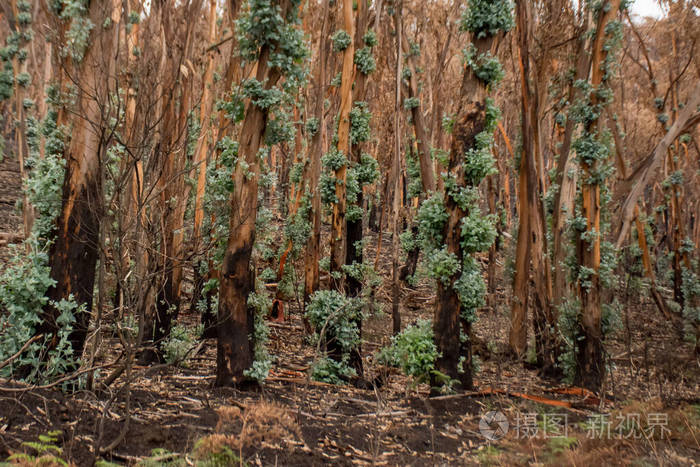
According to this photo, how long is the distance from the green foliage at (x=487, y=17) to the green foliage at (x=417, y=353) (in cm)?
385

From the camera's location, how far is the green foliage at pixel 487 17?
5859 mm

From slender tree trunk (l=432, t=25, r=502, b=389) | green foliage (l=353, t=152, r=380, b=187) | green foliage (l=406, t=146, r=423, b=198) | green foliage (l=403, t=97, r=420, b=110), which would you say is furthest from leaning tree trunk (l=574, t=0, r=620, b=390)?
green foliage (l=406, t=146, r=423, b=198)

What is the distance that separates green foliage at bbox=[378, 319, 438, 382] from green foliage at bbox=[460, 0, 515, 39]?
3.85 m

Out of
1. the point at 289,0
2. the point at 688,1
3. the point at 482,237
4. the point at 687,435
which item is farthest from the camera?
the point at 688,1

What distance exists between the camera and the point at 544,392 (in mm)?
7375

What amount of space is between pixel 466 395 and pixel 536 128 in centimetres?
→ 523

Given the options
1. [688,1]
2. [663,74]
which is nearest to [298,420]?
[688,1]

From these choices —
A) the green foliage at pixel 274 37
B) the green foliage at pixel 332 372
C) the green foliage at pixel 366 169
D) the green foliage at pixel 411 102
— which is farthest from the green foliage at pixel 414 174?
the green foliage at pixel 274 37

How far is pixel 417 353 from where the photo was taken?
609 centimetres

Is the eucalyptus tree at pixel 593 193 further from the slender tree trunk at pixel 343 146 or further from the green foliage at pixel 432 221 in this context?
the slender tree trunk at pixel 343 146

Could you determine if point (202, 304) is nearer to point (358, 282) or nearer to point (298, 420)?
point (358, 282)

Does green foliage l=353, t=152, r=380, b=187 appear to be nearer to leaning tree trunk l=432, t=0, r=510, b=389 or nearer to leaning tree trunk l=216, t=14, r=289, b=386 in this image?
leaning tree trunk l=432, t=0, r=510, b=389

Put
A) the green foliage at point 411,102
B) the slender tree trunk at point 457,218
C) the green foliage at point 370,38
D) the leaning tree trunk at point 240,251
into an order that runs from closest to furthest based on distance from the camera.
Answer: the leaning tree trunk at point 240,251 → the slender tree trunk at point 457,218 → the green foliage at point 370,38 → the green foliage at point 411,102

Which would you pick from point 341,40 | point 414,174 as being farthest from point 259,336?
point 414,174
